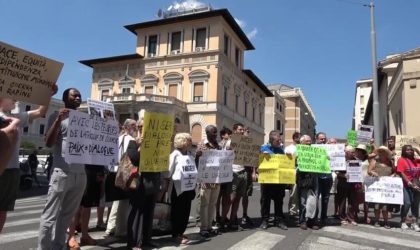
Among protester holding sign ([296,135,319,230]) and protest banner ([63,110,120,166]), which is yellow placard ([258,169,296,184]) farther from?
protest banner ([63,110,120,166])

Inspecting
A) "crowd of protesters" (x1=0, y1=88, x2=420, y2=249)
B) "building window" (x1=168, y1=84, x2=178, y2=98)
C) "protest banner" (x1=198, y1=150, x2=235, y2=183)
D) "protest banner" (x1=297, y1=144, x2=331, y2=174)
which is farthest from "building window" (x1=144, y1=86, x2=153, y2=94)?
"protest banner" (x1=198, y1=150, x2=235, y2=183)

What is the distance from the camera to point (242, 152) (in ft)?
26.3

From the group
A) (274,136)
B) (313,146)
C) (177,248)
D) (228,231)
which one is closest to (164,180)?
(177,248)

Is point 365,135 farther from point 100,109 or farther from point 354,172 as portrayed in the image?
point 100,109

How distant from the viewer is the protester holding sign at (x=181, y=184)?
21.1ft

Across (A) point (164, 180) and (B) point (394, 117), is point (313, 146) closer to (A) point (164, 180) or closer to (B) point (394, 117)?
(A) point (164, 180)

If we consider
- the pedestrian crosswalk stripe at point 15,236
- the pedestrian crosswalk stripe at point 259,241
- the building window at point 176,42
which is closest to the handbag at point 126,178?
the pedestrian crosswalk stripe at point 259,241

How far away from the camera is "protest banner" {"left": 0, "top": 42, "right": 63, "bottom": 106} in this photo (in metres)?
4.04

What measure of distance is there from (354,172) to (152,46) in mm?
42307

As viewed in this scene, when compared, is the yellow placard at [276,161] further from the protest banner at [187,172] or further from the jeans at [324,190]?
the protest banner at [187,172]

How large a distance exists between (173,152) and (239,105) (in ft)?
154

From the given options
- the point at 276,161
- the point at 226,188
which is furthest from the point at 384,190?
the point at 226,188

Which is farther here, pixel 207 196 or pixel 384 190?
pixel 384 190

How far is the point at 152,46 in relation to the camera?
48969mm
